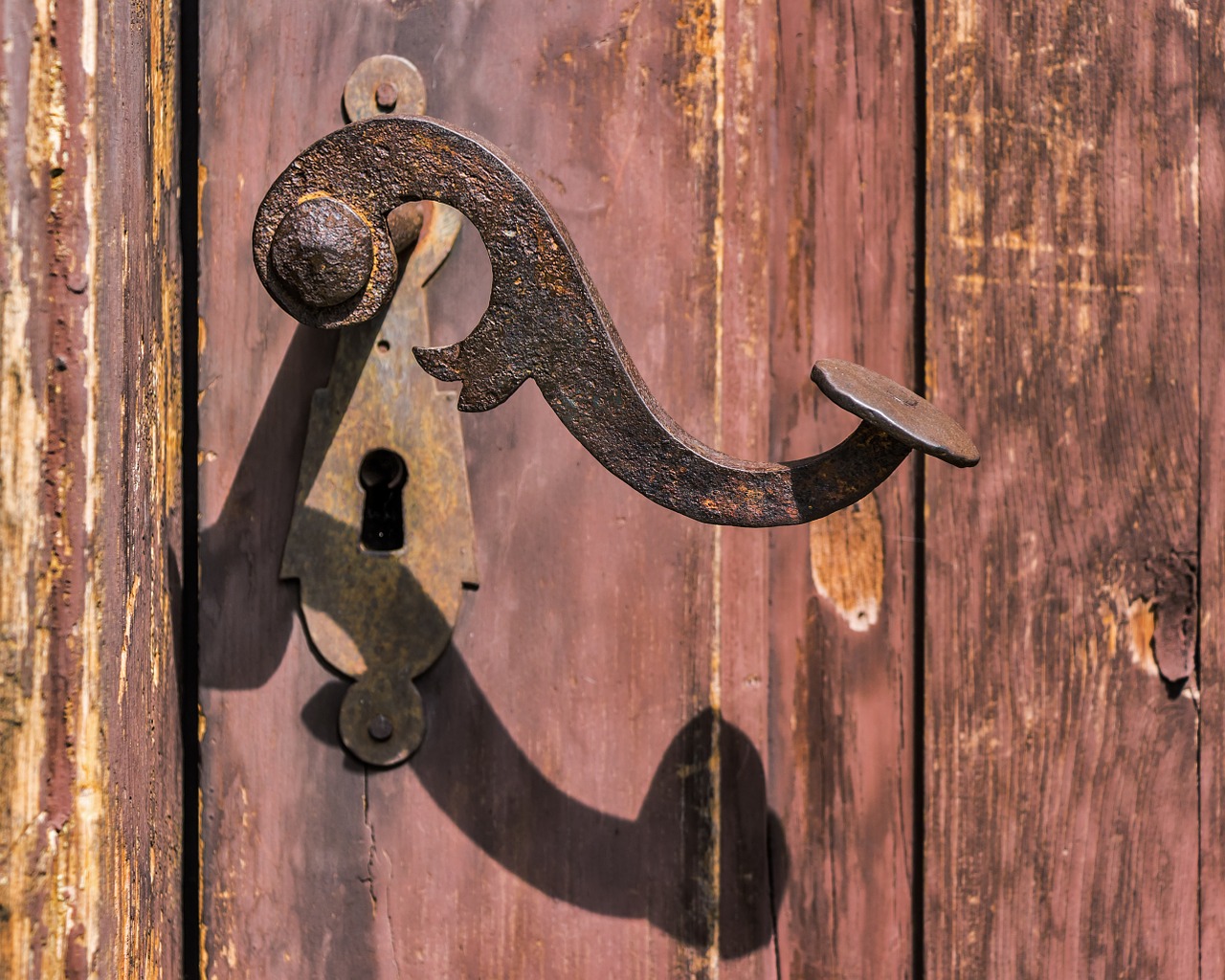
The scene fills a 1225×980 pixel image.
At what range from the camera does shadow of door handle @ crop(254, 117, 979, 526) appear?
1.28 feet

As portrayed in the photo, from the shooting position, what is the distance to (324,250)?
0.39 meters

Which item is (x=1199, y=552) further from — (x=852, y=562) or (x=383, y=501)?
(x=383, y=501)

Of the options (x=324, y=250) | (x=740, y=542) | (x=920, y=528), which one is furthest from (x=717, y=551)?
(x=324, y=250)

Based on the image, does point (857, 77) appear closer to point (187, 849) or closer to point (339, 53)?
point (339, 53)

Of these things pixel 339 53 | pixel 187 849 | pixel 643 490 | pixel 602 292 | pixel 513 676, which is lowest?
pixel 187 849

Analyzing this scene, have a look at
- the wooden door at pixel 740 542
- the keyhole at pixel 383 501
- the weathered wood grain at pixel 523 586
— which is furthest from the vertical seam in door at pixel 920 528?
the keyhole at pixel 383 501

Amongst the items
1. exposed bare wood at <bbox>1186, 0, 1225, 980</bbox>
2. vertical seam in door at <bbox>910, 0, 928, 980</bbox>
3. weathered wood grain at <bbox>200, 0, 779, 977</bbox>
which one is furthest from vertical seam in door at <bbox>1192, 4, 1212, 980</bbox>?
weathered wood grain at <bbox>200, 0, 779, 977</bbox>

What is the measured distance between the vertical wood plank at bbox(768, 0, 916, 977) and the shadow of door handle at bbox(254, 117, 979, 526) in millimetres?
169

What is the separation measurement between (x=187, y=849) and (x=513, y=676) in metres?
0.21

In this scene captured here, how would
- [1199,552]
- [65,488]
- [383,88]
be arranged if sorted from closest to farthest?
[65,488] → [383,88] → [1199,552]

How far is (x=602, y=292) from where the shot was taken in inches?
21.5

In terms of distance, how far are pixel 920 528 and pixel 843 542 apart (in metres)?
0.05

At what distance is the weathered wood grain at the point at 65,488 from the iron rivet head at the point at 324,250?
0.07m

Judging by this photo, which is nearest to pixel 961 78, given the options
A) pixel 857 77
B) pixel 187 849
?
pixel 857 77
